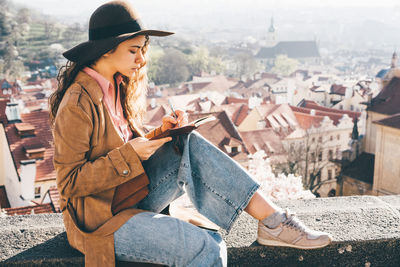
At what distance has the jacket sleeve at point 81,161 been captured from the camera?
162 cm

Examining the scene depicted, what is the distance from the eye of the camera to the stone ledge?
192 centimetres

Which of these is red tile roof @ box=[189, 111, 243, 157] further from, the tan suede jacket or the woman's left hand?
the tan suede jacket

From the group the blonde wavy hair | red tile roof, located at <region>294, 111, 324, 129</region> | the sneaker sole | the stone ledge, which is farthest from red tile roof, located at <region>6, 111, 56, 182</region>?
red tile roof, located at <region>294, 111, 324, 129</region>

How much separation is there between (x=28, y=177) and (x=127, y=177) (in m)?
9.22

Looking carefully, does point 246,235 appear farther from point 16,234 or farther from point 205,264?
point 16,234

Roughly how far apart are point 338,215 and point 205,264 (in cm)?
84

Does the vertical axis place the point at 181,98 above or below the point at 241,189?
below

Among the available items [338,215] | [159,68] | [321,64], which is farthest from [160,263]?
[321,64]

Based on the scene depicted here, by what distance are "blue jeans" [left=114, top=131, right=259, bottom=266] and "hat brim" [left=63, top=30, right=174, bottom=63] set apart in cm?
43

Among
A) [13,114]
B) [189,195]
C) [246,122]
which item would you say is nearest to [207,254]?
[189,195]

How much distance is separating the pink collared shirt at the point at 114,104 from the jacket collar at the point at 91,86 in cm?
3

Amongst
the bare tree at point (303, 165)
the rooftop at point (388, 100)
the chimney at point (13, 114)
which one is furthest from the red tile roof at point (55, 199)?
the rooftop at point (388, 100)

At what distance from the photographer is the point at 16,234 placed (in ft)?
6.81

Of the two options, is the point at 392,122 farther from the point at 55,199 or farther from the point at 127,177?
the point at 127,177
